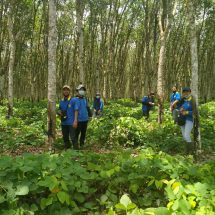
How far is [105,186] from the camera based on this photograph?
5316 mm

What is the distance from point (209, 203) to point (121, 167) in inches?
66.4

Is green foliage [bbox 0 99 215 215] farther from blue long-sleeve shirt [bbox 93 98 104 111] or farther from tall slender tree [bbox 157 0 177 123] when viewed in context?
blue long-sleeve shirt [bbox 93 98 104 111]

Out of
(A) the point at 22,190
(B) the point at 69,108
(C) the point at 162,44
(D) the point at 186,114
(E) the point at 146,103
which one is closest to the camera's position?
(A) the point at 22,190

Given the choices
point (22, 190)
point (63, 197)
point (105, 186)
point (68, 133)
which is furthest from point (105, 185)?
point (68, 133)

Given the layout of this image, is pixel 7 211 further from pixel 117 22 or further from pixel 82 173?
pixel 117 22

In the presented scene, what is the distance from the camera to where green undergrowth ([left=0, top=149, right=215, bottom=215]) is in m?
4.22

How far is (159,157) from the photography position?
5609mm

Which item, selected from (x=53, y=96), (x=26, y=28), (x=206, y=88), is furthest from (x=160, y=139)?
(x=206, y=88)

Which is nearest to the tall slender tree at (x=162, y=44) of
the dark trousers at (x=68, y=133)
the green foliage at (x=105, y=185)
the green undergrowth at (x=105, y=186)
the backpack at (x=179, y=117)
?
the backpack at (x=179, y=117)

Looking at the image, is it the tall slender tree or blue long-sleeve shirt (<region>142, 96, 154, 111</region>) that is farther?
blue long-sleeve shirt (<region>142, 96, 154, 111</region>)

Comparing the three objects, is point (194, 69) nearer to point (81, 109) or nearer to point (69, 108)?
point (81, 109)

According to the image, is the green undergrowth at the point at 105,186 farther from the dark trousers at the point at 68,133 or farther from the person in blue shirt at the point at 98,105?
the person in blue shirt at the point at 98,105

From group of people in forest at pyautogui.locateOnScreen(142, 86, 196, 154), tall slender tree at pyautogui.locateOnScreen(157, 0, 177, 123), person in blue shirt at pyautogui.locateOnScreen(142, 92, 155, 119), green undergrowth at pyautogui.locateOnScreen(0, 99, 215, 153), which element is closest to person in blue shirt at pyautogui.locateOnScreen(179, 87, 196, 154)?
group of people in forest at pyautogui.locateOnScreen(142, 86, 196, 154)

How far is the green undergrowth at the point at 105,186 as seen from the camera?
4223 mm
